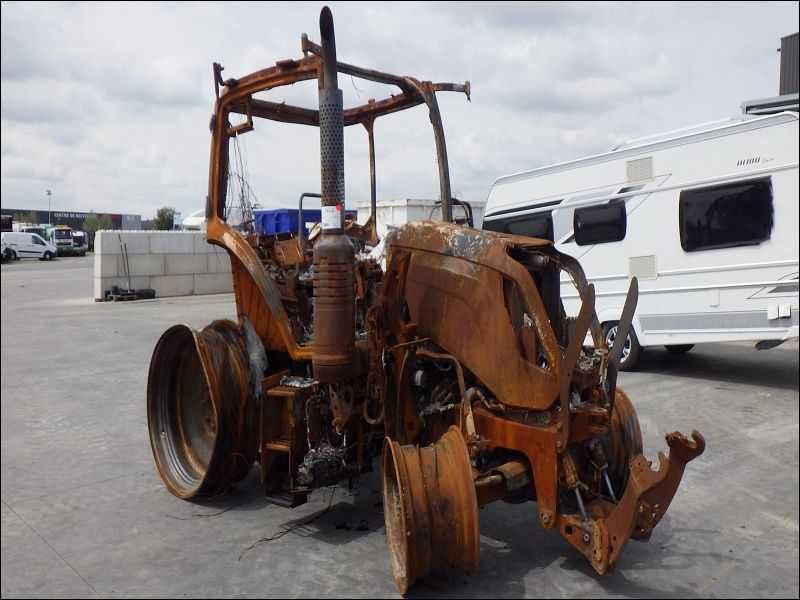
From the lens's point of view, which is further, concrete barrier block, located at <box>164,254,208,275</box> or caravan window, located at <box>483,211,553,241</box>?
concrete barrier block, located at <box>164,254,208,275</box>

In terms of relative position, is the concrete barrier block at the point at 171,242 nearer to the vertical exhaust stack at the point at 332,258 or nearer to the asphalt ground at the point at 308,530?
the asphalt ground at the point at 308,530

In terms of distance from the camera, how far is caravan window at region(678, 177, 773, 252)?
27.8ft

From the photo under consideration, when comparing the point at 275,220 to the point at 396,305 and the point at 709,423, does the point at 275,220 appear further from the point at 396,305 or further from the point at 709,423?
the point at 709,423

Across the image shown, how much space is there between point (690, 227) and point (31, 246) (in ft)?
108

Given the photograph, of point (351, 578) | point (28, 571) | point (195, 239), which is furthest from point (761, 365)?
point (195, 239)

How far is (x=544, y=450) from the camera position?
3.54 metres

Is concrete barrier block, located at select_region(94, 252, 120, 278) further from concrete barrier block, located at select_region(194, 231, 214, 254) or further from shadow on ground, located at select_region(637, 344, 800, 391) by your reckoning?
shadow on ground, located at select_region(637, 344, 800, 391)

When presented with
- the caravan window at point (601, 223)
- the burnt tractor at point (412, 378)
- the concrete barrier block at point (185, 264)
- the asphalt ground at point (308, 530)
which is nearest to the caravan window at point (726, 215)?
the caravan window at point (601, 223)

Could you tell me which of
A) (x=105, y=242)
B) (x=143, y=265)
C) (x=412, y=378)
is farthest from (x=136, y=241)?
(x=412, y=378)

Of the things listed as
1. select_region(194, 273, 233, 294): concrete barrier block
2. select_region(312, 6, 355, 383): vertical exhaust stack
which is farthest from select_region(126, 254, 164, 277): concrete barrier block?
select_region(312, 6, 355, 383): vertical exhaust stack

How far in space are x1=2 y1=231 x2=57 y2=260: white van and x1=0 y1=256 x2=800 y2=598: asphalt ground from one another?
27.6m

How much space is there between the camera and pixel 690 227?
30.4 feet

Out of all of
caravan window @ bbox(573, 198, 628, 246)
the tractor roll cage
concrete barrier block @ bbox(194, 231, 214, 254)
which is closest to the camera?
the tractor roll cage

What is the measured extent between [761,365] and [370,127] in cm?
725
